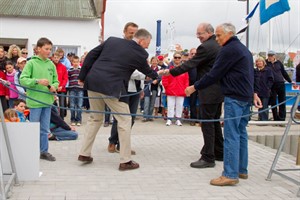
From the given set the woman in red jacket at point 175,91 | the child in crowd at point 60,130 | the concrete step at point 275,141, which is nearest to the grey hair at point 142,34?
the child in crowd at point 60,130

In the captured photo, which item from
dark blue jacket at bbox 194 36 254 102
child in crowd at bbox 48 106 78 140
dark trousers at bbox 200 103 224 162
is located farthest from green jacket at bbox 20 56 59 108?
dark blue jacket at bbox 194 36 254 102

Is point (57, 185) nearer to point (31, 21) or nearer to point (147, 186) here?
point (147, 186)

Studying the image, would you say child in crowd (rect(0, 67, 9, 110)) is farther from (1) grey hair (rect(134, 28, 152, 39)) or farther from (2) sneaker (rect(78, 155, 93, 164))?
(1) grey hair (rect(134, 28, 152, 39))

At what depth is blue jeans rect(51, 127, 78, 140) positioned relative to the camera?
324 inches

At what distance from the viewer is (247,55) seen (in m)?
5.33

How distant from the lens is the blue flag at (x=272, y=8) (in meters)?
9.52

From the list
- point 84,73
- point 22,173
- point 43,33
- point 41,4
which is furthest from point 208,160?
point 41,4

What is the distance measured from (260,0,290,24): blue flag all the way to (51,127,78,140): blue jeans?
532 centimetres

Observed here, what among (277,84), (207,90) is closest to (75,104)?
(207,90)

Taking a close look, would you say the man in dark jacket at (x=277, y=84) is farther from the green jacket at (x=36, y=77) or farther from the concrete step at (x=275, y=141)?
the green jacket at (x=36, y=77)

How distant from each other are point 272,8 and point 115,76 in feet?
18.1

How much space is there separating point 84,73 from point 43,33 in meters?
17.5

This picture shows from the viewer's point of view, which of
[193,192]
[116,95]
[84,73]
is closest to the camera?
[193,192]

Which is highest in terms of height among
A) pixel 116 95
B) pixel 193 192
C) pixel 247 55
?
pixel 247 55
